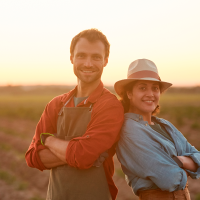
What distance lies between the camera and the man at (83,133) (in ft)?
6.90

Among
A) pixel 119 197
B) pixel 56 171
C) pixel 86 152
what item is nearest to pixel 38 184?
pixel 119 197

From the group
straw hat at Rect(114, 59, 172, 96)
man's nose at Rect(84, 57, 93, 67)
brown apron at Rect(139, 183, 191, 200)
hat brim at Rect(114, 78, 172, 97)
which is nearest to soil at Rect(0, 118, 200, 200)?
brown apron at Rect(139, 183, 191, 200)

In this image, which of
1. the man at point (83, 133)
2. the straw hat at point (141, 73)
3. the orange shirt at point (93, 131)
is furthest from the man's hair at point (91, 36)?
the orange shirt at point (93, 131)

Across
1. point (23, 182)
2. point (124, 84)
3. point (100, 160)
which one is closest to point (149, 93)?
point (124, 84)

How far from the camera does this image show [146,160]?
2.09m

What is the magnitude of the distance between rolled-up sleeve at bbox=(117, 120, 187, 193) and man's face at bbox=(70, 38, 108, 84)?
0.61 metres

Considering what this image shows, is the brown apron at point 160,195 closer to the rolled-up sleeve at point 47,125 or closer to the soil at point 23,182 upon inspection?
the rolled-up sleeve at point 47,125

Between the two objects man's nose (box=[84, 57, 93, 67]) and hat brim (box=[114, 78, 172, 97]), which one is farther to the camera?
hat brim (box=[114, 78, 172, 97])

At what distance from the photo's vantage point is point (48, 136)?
2387 mm

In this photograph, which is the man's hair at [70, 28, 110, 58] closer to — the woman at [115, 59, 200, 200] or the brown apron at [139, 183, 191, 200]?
the woman at [115, 59, 200, 200]

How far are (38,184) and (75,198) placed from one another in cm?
381

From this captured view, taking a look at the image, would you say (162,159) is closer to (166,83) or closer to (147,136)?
(147,136)

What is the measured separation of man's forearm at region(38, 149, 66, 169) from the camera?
2.25 m

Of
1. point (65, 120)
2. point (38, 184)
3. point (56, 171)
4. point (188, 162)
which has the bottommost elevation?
point (38, 184)
